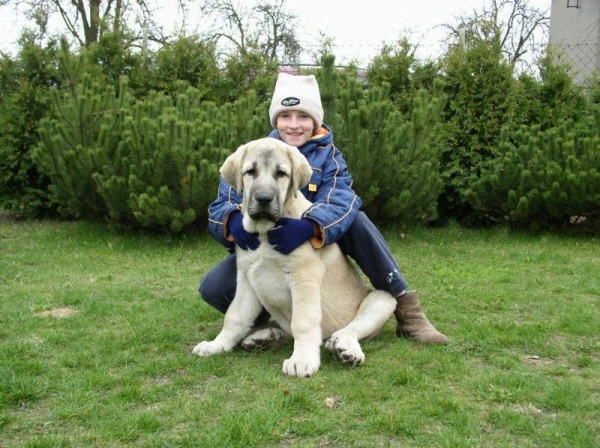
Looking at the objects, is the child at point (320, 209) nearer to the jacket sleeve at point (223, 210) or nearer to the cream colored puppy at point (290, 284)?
the jacket sleeve at point (223, 210)

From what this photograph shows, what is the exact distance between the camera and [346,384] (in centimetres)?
375

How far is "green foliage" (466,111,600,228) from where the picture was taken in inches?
345

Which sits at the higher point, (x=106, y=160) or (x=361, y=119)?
(x=361, y=119)

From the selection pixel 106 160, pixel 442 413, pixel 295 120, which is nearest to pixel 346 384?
pixel 442 413

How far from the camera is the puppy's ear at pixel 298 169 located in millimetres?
4098

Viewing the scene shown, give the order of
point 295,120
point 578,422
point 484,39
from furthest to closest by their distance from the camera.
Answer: point 484,39 < point 295,120 < point 578,422

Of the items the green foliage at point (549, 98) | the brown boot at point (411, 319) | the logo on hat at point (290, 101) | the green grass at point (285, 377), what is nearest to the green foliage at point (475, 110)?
the green foliage at point (549, 98)

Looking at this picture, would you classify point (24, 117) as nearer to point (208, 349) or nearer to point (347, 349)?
point (208, 349)

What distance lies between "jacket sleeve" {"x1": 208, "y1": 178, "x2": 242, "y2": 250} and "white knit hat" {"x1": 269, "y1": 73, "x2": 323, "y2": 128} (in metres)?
0.72

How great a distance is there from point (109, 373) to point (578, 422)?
2.75 m

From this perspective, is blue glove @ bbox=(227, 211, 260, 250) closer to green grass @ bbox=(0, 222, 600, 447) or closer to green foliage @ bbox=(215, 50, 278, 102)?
green grass @ bbox=(0, 222, 600, 447)

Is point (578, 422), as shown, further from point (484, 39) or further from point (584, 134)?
point (484, 39)

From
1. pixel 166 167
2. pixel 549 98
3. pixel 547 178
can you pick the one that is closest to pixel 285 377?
pixel 166 167

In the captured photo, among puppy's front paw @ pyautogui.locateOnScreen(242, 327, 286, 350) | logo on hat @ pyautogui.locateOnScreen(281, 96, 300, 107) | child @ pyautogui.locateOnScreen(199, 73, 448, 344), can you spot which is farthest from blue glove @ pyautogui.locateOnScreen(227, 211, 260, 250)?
logo on hat @ pyautogui.locateOnScreen(281, 96, 300, 107)
